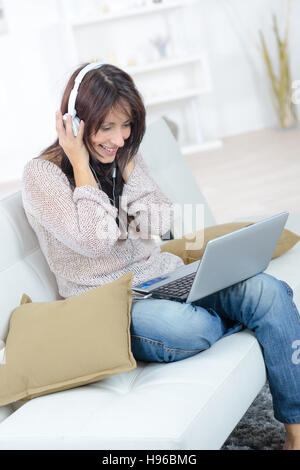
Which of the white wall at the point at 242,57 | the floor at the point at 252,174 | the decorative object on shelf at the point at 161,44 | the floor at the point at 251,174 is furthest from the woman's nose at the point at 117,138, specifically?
the white wall at the point at 242,57

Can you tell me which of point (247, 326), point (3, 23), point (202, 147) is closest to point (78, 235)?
point (247, 326)

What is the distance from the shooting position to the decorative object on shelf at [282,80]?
566 cm

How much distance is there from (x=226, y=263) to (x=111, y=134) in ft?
1.86

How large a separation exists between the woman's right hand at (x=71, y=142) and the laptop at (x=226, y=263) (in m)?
0.38

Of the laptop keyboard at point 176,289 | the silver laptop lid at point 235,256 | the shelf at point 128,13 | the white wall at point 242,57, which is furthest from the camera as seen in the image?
the white wall at point 242,57

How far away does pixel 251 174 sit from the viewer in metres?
4.56

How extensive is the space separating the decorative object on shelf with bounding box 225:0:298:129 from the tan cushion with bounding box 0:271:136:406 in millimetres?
4649

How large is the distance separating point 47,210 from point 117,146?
31 centimetres

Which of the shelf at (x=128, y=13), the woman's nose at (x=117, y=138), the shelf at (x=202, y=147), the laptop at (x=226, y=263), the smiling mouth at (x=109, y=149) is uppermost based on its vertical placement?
the shelf at (x=128, y=13)

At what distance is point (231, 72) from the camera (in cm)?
619

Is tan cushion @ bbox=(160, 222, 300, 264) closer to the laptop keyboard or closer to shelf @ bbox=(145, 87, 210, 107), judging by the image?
the laptop keyboard

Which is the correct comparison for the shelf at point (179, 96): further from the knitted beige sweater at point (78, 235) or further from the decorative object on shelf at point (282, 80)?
the knitted beige sweater at point (78, 235)

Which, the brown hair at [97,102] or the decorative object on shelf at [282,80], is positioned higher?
the brown hair at [97,102]

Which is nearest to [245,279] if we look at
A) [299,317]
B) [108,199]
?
[299,317]
